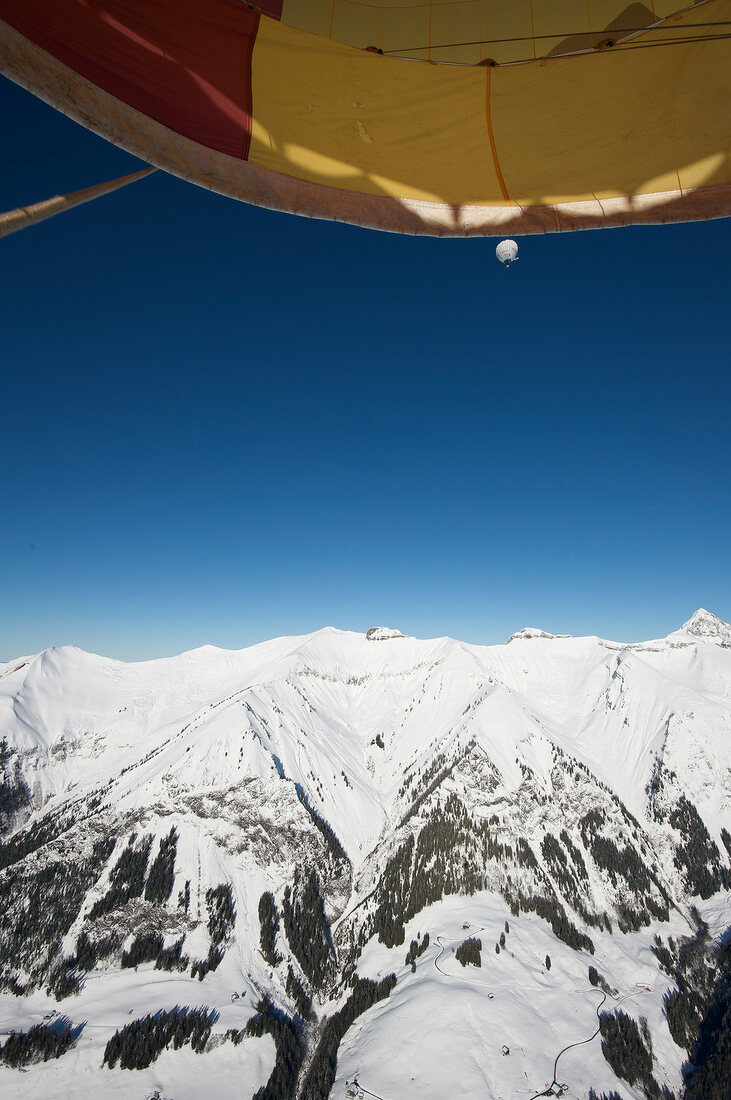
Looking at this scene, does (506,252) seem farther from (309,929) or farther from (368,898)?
(368,898)

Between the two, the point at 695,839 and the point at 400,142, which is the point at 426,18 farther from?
the point at 695,839

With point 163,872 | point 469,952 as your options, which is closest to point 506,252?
point 469,952

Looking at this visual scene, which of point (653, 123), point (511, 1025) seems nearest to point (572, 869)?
point (511, 1025)

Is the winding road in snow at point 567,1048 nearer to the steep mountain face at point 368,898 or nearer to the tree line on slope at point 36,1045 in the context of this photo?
the steep mountain face at point 368,898

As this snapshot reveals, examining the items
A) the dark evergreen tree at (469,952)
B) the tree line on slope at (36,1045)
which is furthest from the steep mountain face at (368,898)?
the dark evergreen tree at (469,952)

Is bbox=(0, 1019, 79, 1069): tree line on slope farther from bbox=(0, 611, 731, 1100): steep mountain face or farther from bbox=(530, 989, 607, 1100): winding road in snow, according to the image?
bbox=(530, 989, 607, 1100): winding road in snow

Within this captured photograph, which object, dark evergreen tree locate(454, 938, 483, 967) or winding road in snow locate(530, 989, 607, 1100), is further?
dark evergreen tree locate(454, 938, 483, 967)

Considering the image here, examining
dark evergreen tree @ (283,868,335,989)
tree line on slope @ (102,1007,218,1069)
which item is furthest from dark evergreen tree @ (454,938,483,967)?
tree line on slope @ (102,1007,218,1069)
